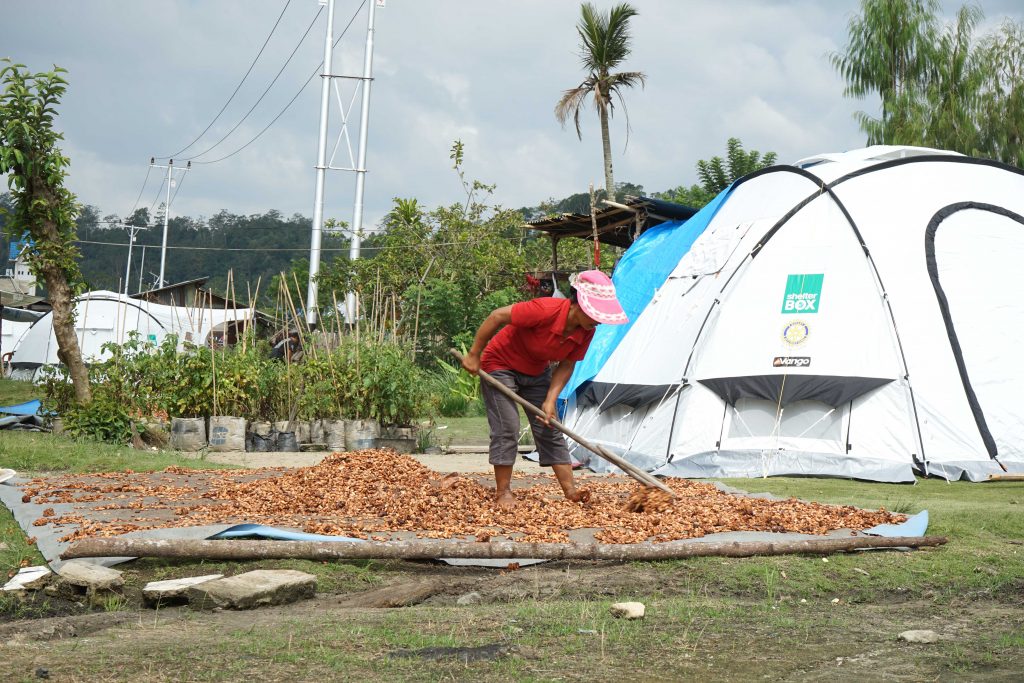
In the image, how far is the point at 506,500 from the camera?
645cm

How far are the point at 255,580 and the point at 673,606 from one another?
179cm

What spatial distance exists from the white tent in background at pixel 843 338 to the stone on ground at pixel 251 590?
5.52 metres

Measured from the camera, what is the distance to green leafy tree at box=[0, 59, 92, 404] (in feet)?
35.0

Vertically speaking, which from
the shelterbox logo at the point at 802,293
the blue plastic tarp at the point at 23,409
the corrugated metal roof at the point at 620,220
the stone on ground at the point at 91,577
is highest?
the corrugated metal roof at the point at 620,220

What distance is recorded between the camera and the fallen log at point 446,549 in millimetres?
4668

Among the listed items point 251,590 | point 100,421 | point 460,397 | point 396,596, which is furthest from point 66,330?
point 396,596

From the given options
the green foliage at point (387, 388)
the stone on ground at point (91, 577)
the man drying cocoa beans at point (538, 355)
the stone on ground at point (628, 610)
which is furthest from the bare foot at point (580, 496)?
the green foliage at point (387, 388)

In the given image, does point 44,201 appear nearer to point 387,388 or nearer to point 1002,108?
point 387,388

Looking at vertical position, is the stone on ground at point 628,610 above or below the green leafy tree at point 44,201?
below

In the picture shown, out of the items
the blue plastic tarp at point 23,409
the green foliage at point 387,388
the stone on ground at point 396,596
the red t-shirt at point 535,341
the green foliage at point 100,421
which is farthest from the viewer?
the blue plastic tarp at point 23,409

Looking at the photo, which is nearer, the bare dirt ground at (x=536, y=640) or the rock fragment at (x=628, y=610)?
the bare dirt ground at (x=536, y=640)

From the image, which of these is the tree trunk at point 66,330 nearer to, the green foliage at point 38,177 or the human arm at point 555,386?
the green foliage at point 38,177

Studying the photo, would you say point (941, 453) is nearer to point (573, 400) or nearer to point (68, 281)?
point (573, 400)

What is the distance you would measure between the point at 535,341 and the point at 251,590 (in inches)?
109
